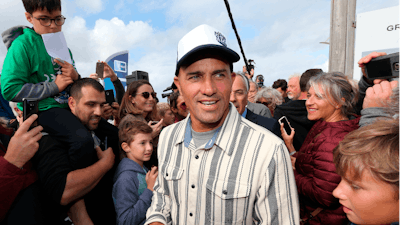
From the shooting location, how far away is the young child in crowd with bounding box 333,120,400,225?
110cm

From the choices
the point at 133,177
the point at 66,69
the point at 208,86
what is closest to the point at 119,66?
the point at 66,69

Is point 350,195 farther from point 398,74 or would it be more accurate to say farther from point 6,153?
point 6,153

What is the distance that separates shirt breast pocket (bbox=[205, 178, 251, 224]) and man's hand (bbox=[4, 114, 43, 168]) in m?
1.38

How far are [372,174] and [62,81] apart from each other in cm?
249

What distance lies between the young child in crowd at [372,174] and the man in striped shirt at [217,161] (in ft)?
1.13

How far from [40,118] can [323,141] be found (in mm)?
2474

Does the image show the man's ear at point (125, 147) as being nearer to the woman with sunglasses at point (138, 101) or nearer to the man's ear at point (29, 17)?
the woman with sunglasses at point (138, 101)

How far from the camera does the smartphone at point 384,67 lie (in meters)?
1.51

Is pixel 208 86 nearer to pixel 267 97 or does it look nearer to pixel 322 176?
pixel 322 176

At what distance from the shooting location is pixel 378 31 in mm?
3781

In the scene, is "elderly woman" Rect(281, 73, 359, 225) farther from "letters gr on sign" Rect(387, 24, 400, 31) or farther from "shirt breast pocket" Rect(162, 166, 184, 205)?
"letters gr on sign" Rect(387, 24, 400, 31)

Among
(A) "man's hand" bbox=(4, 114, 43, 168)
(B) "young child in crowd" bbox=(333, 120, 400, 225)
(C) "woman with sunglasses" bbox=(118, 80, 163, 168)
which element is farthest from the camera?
(C) "woman with sunglasses" bbox=(118, 80, 163, 168)

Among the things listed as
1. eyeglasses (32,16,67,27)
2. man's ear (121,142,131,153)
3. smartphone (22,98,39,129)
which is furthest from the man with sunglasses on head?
man's ear (121,142,131,153)

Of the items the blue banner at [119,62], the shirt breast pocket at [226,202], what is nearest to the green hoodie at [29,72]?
the shirt breast pocket at [226,202]
